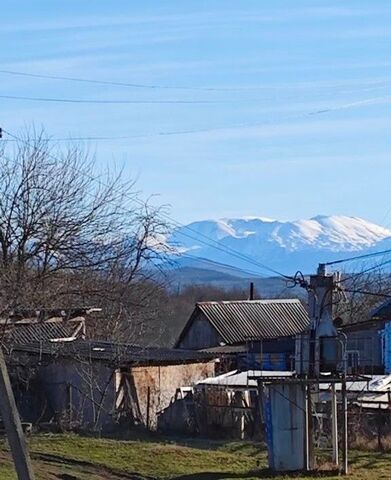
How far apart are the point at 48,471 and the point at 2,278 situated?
504 cm

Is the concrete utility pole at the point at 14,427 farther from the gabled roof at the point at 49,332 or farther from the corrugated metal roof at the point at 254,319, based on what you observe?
the corrugated metal roof at the point at 254,319

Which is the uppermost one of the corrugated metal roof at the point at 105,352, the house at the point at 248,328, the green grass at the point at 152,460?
the house at the point at 248,328

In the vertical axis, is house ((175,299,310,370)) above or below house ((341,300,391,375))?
above

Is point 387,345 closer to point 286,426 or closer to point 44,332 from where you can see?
point 44,332

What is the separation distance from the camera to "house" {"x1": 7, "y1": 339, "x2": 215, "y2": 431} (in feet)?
104

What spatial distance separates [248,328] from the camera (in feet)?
173

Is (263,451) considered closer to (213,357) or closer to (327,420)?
(327,420)

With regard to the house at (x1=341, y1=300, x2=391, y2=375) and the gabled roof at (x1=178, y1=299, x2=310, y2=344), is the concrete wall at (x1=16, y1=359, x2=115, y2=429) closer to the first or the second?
the house at (x1=341, y1=300, x2=391, y2=375)

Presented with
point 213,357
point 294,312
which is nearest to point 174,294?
point 294,312

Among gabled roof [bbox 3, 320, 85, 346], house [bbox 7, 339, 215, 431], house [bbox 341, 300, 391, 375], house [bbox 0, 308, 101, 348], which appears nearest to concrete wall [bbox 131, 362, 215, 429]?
house [bbox 7, 339, 215, 431]

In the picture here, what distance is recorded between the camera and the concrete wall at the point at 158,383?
1309 inches

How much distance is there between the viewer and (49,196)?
30.1 m

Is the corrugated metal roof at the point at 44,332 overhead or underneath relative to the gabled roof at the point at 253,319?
underneath

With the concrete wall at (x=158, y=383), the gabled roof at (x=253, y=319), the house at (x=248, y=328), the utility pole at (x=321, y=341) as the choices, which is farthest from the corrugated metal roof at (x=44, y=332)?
the gabled roof at (x=253, y=319)
